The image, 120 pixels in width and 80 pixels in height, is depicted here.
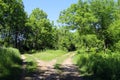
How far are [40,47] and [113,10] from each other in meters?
39.3

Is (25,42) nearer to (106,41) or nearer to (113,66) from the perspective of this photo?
(106,41)

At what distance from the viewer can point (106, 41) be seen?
51969 mm

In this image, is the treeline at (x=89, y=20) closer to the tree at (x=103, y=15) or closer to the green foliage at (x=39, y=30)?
the tree at (x=103, y=15)

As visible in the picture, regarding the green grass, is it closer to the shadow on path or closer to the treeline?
the treeline

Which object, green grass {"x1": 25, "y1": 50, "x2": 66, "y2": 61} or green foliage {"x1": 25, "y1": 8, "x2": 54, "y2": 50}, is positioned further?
green foliage {"x1": 25, "y1": 8, "x2": 54, "y2": 50}

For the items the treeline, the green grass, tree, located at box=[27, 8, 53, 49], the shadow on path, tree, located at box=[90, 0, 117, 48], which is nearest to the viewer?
the shadow on path

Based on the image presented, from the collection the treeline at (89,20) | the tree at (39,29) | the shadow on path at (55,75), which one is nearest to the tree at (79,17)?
the treeline at (89,20)

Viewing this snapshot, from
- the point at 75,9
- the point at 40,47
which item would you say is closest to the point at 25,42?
the point at 40,47

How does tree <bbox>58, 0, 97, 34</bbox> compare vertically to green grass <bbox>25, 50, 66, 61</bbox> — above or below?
above

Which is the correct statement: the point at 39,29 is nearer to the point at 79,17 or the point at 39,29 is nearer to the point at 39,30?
the point at 39,30

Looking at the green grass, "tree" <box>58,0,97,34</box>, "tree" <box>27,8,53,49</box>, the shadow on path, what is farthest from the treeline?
the shadow on path

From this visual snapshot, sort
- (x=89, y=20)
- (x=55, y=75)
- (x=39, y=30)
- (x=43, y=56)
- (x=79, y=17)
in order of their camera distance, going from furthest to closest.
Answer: (x=39, y=30) → (x=79, y=17) → (x=89, y=20) → (x=43, y=56) → (x=55, y=75)

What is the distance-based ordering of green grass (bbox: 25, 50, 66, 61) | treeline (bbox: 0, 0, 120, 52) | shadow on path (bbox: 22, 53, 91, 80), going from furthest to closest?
1. treeline (bbox: 0, 0, 120, 52)
2. green grass (bbox: 25, 50, 66, 61)
3. shadow on path (bbox: 22, 53, 91, 80)

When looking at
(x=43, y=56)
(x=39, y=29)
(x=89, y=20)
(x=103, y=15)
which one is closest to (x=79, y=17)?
(x=89, y=20)
